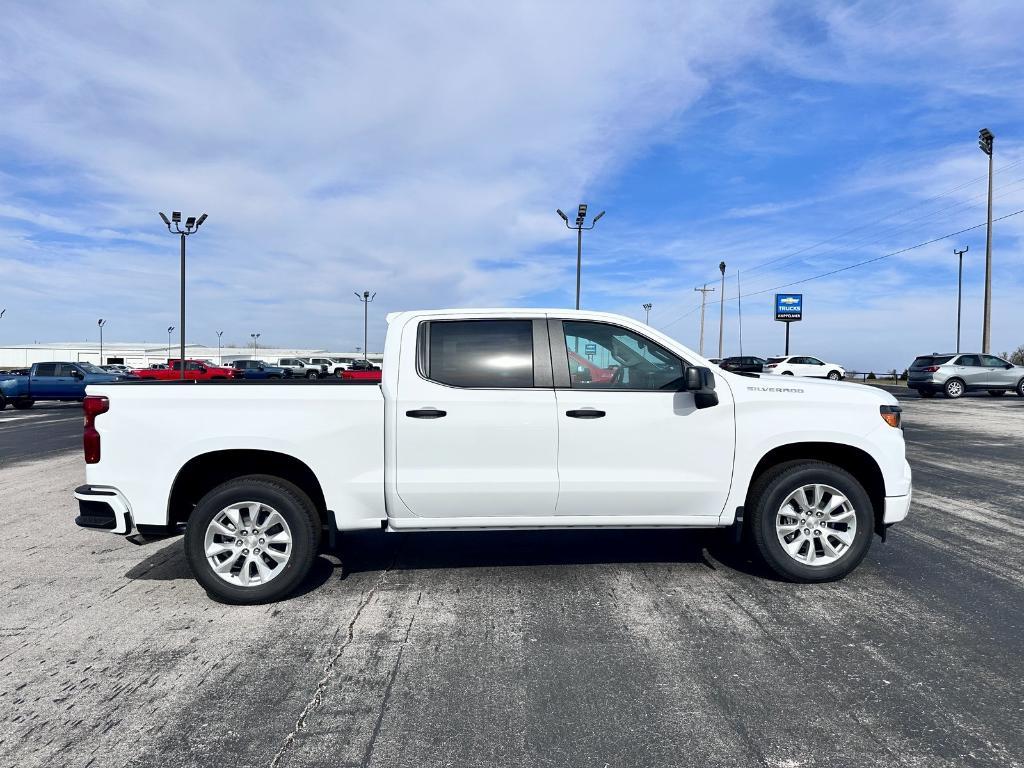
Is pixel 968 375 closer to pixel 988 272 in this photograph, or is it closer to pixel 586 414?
pixel 988 272

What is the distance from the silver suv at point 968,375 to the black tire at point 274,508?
91.1 feet

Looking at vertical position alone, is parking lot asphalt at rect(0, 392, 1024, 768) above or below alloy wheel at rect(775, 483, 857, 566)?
below

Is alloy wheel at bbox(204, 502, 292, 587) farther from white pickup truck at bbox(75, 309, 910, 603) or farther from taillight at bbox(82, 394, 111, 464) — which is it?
taillight at bbox(82, 394, 111, 464)

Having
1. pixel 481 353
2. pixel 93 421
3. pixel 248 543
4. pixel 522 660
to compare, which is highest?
pixel 481 353

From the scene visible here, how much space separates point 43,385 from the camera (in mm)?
23750

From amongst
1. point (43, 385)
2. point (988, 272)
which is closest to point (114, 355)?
point (43, 385)

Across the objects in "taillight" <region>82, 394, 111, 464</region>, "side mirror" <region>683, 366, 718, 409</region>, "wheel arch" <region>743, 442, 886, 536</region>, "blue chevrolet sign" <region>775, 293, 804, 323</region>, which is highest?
"blue chevrolet sign" <region>775, 293, 804, 323</region>

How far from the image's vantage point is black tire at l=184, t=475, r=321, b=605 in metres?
4.20

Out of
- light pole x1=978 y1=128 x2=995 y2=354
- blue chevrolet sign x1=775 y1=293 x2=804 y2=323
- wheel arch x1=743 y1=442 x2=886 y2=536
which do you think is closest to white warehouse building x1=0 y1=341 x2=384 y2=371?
blue chevrolet sign x1=775 y1=293 x2=804 y2=323

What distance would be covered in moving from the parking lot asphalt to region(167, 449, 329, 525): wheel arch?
636mm

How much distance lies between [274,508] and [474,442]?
1377mm

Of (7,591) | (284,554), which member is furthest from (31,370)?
(284,554)

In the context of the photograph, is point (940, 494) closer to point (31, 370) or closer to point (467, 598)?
point (467, 598)

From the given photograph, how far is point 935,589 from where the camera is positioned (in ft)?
14.9
